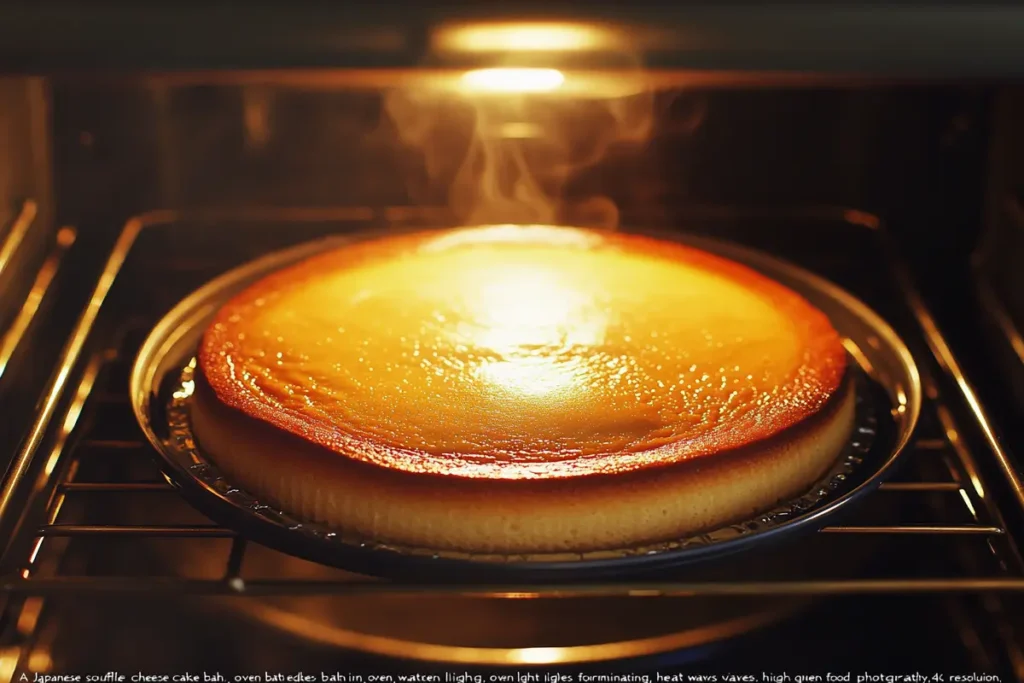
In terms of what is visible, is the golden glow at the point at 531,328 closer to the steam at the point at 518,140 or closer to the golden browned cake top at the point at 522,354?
the golden browned cake top at the point at 522,354

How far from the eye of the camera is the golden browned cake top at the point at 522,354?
117 cm

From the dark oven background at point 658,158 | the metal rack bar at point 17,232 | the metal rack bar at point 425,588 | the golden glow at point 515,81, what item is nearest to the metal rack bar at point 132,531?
the metal rack bar at point 425,588

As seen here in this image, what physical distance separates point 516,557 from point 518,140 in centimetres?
87

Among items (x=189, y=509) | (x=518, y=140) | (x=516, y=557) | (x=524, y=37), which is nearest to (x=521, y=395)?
Answer: (x=516, y=557)

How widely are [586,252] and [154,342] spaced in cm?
60

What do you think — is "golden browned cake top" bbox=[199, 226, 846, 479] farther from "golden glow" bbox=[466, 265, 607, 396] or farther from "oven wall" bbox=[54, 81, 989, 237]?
"oven wall" bbox=[54, 81, 989, 237]

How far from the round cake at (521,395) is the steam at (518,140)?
24 cm

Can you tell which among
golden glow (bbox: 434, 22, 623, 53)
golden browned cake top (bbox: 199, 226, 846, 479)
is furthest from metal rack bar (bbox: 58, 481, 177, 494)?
golden glow (bbox: 434, 22, 623, 53)

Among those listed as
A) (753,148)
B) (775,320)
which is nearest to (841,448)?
(775,320)

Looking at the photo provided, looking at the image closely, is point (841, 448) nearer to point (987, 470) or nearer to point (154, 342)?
point (987, 470)

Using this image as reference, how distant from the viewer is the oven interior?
1.27 meters

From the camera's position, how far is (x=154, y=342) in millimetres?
1405

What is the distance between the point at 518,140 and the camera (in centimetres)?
178

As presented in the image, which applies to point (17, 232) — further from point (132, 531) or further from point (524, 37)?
point (524, 37)
